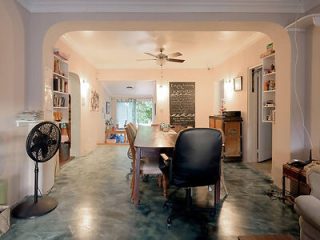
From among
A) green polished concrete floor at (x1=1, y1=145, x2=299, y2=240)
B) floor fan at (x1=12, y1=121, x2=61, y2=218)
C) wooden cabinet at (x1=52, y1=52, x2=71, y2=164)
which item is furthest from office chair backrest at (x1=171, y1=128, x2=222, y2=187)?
wooden cabinet at (x1=52, y1=52, x2=71, y2=164)

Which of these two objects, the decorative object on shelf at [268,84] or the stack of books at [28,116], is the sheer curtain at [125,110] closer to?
the decorative object on shelf at [268,84]

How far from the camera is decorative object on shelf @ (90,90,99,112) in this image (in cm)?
719

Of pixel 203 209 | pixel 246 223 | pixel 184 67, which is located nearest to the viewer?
pixel 246 223

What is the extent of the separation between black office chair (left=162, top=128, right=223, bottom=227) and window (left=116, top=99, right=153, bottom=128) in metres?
8.90

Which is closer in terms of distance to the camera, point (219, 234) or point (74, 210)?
point (219, 234)

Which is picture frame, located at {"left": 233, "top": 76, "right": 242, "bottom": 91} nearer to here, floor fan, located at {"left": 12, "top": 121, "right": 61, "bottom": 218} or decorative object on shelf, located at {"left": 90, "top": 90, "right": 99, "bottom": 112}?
decorative object on shelf, located at {"left": 90, "top": 90, "right": 99, "bottom": 112}

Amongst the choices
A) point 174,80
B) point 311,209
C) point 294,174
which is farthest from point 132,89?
point 311,209

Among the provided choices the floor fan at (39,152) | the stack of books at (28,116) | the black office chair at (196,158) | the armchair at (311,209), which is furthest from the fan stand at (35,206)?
the armchair at (311,209)

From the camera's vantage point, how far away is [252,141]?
536cm

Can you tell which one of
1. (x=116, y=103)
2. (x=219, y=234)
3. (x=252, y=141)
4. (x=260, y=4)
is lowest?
(x=219, y=234)

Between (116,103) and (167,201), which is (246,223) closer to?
(167,201)

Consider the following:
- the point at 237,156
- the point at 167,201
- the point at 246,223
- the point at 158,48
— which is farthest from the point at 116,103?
the point at 246,223

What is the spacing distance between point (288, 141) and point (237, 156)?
88.0 inches

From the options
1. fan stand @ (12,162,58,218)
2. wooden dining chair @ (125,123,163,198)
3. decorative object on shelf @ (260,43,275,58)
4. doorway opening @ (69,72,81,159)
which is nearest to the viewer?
fan stand @ (12,162,58,218)
